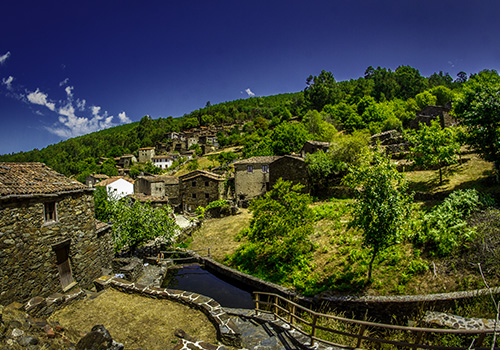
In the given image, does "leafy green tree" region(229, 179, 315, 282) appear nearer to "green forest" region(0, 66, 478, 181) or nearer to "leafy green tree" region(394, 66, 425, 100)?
"green forest" region(0, 66, 478, 181)

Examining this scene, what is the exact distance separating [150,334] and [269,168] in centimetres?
3031

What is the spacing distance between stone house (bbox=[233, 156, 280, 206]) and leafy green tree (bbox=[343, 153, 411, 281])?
25698 mm

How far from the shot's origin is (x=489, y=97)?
16281 millimetres

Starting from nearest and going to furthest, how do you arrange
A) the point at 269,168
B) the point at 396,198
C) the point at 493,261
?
1. the point at 493,261
2. the point at 396,198
3. the point at 269,168

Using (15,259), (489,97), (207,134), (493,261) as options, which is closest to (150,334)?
(15,259)

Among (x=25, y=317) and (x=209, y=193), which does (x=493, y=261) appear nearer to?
(x=25, y=317)

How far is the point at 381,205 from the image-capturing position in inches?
476

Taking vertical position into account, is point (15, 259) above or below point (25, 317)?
above

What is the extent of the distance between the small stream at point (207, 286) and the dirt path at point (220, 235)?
2255mm

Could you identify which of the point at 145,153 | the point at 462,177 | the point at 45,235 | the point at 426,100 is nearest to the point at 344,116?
the point at 426,100

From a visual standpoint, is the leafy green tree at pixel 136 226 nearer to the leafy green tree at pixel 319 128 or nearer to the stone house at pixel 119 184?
the stone house at pixel 119 184

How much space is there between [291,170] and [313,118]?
116 ft

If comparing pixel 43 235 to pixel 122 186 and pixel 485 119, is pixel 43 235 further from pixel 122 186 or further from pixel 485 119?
pixel 122 186

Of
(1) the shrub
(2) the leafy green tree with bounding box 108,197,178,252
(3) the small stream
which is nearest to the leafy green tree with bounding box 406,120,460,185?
(1) the shrub
